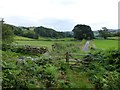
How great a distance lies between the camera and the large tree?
109 ft

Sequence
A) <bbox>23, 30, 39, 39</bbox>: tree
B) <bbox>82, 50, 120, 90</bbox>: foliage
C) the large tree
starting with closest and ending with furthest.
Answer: <bbox>82, 50, 120, 90</bbox>: foliage < <bbox>23, 30, 39, 39</bbox>: tree < the large tree

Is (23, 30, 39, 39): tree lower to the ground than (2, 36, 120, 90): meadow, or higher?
higher

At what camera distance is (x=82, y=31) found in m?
34.8

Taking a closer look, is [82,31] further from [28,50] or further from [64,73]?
[64,73]

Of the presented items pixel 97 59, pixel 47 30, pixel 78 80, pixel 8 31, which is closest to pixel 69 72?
pixel 78 80

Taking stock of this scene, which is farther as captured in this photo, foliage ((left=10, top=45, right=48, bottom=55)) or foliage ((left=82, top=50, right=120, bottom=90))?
foliage ((left=10, top=45, right=48, bottom=55))

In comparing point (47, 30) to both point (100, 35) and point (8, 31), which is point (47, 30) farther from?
point (8, 31)

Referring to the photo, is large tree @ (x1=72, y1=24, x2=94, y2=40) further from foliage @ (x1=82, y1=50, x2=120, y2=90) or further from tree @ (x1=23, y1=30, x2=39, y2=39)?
foliage @ (x1=82, y1=50, x2=120, y2=90)

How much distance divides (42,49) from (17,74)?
12792 millimetres

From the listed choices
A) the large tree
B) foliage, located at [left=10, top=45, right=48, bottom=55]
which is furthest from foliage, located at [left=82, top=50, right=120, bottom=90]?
the large tree

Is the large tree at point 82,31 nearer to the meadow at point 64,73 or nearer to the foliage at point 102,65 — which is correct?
the foliage at point 102,65

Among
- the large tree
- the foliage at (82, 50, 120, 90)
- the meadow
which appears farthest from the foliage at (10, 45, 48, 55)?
the large tree

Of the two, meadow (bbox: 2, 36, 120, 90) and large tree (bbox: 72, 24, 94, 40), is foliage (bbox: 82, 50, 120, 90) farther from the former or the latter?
large tree (bbox: 72, 24, 94, 40)

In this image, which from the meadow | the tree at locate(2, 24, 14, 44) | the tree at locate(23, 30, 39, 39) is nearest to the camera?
the meadow
